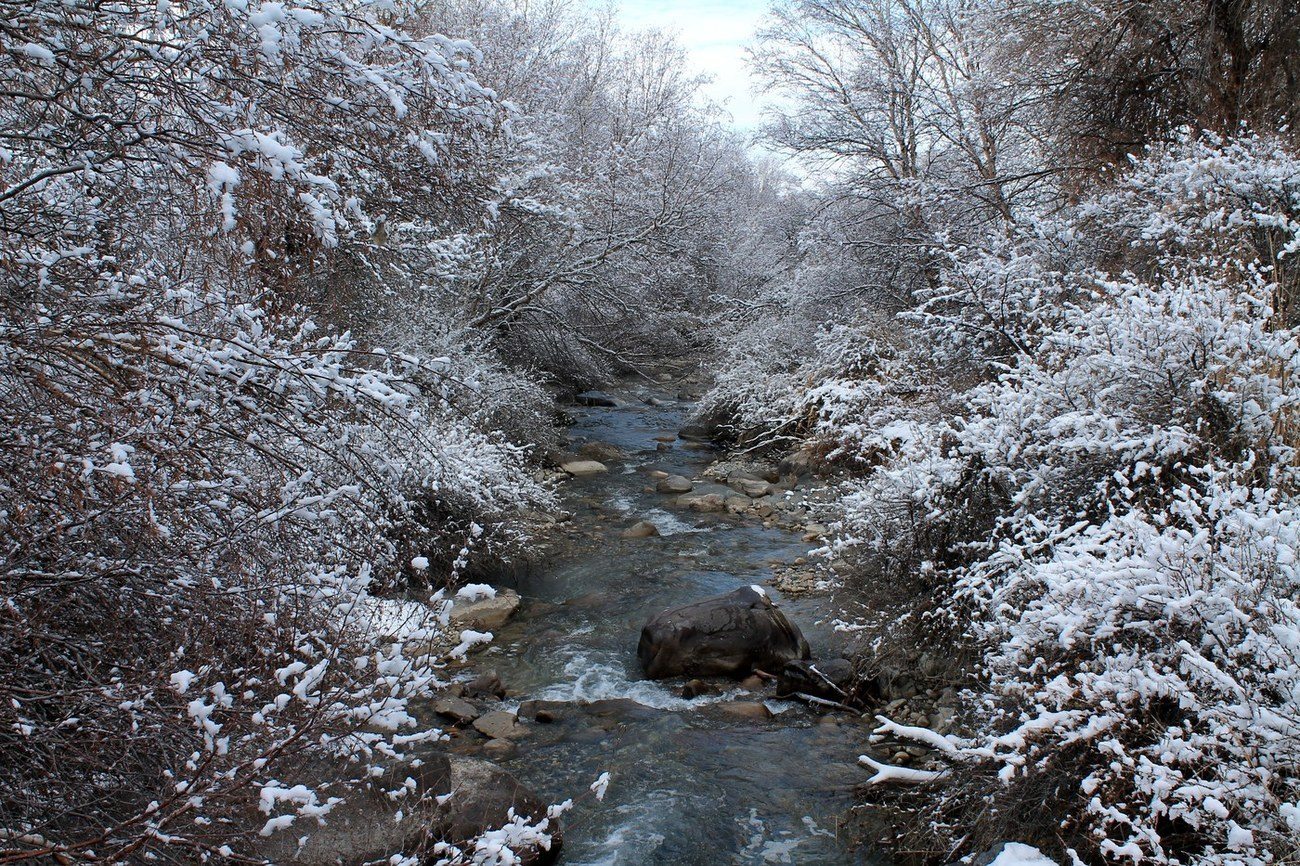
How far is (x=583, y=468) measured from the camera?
43.1ft

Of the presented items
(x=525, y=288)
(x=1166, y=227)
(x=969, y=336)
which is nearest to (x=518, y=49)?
(x=525, y=288)

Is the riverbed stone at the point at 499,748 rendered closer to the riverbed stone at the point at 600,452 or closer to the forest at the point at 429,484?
the forest at the point at 429,484

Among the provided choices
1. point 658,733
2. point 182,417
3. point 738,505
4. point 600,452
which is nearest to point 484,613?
point 658,733

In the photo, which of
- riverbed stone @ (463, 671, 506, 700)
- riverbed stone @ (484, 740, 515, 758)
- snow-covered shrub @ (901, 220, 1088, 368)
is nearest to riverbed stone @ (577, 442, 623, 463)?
snow-covered shrub @ (901, 220, 1088, 368)

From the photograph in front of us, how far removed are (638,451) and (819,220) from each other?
17.2 ft

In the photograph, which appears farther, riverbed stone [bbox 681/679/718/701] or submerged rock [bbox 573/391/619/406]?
submerged rock [bbox 573/391/619/406]

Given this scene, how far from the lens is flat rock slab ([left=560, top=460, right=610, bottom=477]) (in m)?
13.0

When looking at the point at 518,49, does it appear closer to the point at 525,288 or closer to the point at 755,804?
the point at 525,288

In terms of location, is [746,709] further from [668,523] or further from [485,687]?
[668,523]

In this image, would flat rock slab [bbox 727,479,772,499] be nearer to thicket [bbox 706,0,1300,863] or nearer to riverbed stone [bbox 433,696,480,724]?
thicket [bbox 706,0,1300,863]

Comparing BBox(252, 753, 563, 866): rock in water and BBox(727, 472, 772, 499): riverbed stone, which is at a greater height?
→ BBox(727, 472, 772, 499): riverbed stone

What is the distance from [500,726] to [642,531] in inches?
184

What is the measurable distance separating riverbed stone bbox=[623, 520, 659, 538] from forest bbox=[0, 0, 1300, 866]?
31.3 inches

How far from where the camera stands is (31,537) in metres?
2.65
